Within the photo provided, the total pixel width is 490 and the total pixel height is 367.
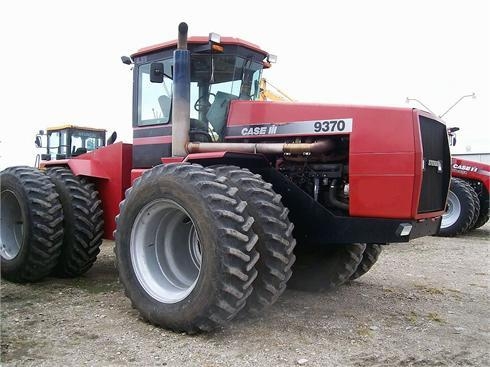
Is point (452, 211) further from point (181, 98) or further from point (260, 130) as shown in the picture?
point (181, 98)

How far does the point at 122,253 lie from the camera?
454 cm

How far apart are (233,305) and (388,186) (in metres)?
1.60

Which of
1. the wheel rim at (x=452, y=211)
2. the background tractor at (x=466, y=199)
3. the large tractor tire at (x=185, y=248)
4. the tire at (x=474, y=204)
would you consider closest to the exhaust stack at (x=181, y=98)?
the large tractor tire at (x=185, y=248)

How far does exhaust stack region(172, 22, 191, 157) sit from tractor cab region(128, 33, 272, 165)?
0.03m

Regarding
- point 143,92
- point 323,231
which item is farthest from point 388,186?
point 143,92

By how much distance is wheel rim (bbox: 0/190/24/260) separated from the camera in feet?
20.1

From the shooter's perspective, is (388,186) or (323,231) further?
(323,231)

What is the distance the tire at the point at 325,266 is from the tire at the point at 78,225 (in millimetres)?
2360

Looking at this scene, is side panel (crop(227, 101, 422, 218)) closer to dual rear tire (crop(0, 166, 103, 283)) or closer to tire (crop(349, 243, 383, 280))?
tire (crop(349, 243, 383, 280))

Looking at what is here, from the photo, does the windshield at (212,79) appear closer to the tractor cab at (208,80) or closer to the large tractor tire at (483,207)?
the tractor cab at (208,80)

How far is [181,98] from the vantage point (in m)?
5.04

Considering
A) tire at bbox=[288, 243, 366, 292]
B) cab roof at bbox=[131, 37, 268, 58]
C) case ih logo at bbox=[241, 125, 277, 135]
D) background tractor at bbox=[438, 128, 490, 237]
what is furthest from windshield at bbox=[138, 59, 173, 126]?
background tractor at bbox=[438, 128, 490, 237]

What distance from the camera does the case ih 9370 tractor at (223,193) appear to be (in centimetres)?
399

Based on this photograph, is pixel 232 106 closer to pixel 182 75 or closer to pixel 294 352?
pixel 182 75
